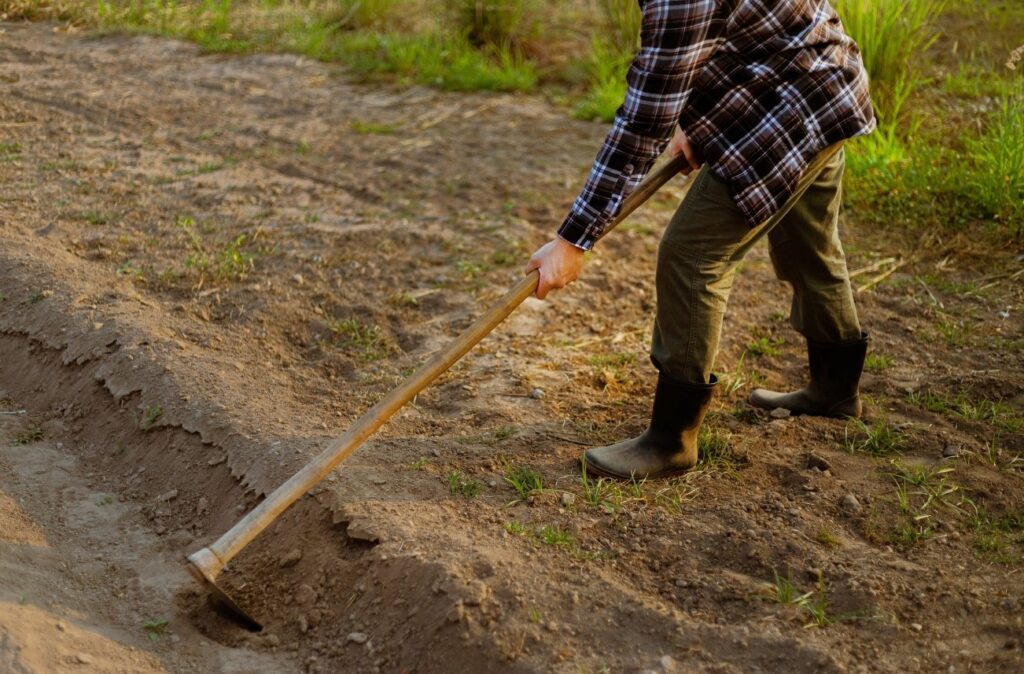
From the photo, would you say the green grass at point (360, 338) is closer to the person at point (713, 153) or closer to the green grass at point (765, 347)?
the person at point (713, 153)

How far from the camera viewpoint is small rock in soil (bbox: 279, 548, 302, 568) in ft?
9.06

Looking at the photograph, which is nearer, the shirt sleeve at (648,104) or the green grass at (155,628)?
the shirt sleeve at (648,104)

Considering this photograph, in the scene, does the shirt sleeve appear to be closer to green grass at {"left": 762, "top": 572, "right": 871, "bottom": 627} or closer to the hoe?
the hoe

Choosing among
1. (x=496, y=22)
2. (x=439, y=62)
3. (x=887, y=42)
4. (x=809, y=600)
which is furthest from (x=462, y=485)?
(x=496, y=22)

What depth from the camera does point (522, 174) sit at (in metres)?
5.26

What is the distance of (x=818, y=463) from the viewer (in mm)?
3072

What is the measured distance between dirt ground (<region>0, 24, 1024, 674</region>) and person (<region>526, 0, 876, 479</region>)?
1.36 ft

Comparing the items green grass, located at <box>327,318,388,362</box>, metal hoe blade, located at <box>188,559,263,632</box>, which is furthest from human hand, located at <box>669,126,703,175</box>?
metal hoe blade, located at <box>188,559,263,632</box>

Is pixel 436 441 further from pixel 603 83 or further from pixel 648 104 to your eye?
pixel 603 83

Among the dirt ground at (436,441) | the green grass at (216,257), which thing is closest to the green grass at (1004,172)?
the dirt ground at (436,441)

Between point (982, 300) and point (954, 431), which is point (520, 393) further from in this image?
point (982, 300)

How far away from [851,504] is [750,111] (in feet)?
3.42

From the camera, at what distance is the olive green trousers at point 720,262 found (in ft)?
8.90

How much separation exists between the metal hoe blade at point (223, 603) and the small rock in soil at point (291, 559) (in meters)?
0.15
